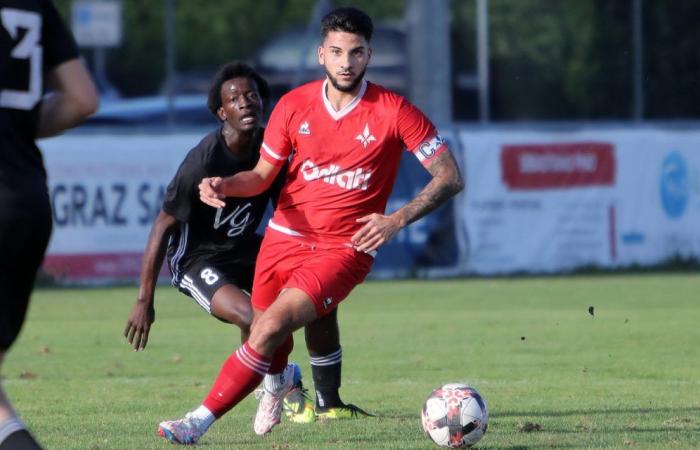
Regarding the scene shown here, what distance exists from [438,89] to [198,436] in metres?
14.4

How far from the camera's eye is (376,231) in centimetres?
667

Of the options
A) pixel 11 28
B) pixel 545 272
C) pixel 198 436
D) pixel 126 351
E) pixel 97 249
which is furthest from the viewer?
pixel 545 272

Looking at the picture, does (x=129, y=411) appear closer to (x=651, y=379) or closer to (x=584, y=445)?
(x=584, y=445)

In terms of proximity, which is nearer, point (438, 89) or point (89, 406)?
point (89, 406)

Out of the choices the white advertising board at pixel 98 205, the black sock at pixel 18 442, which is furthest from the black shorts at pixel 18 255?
the white advertising board at pixel 98 205

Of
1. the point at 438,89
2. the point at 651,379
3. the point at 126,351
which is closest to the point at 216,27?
the point at 438,89

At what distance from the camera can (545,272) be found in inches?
774

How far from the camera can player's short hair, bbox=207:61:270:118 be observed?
27.3 feet

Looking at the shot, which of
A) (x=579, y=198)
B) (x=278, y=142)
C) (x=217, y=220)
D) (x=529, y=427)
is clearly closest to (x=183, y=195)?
(x=217, y=220)

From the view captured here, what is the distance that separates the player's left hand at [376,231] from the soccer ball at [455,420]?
32.8 inches

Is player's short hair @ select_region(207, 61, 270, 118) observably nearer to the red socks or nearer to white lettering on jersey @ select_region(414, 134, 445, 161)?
white lettering on jersey @ select_region(414, 134, 445, 161)

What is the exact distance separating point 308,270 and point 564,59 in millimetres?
18987

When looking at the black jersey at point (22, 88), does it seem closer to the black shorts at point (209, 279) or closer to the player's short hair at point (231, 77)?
the black shorts at point (209, 279)

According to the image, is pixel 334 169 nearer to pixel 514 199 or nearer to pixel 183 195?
pixel 183 195
